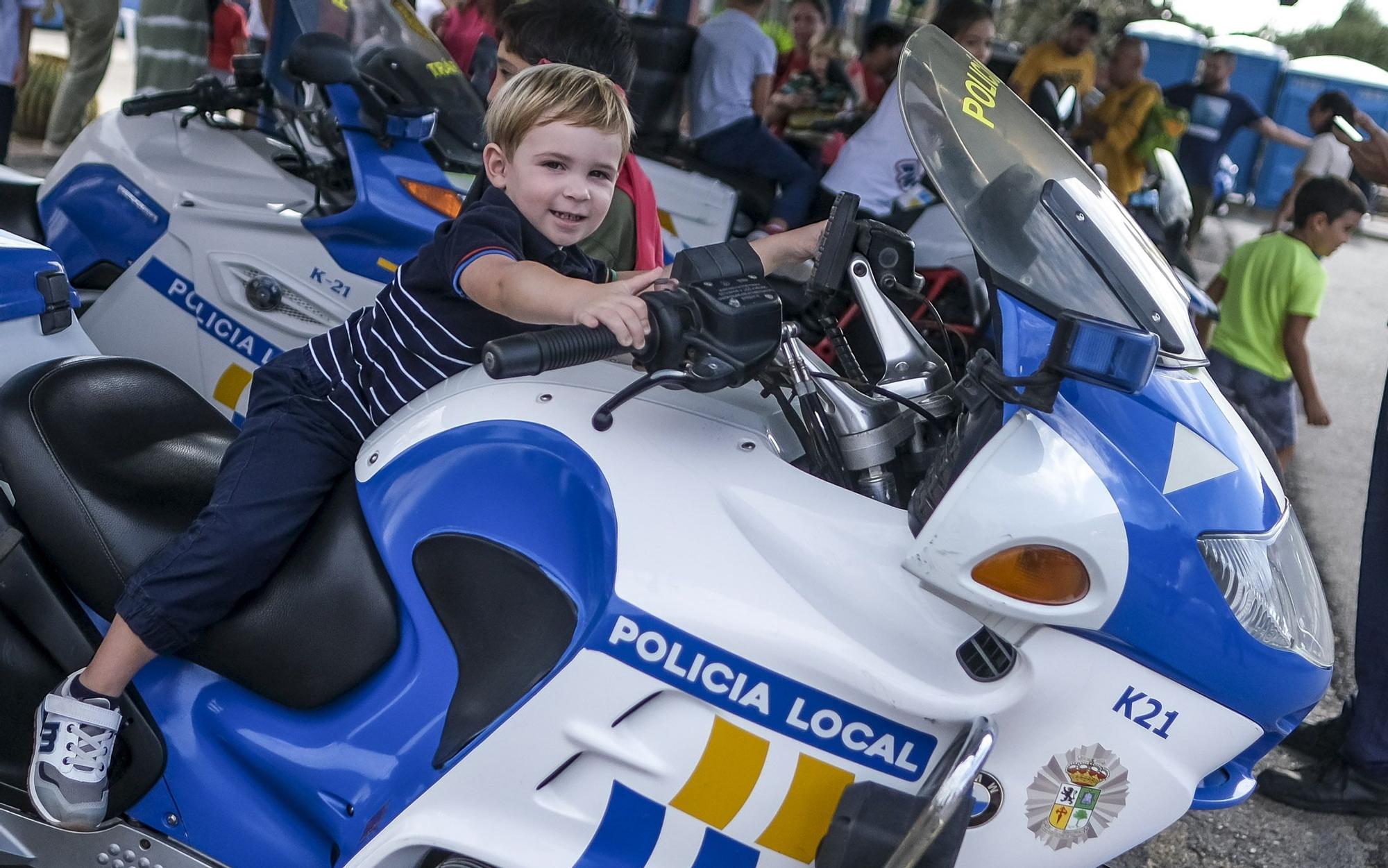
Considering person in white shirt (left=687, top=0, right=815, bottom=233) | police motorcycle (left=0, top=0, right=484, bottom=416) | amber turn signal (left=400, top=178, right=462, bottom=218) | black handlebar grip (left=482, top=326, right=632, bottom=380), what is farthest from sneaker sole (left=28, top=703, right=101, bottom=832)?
person in white shirt (left=687, top=0, right=815, bottom=233)

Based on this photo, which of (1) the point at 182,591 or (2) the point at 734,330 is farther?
(1) the point at 182,591

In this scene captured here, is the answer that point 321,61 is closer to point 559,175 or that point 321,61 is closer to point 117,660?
point 559,175

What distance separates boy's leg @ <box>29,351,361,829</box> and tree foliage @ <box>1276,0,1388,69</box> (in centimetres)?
3400

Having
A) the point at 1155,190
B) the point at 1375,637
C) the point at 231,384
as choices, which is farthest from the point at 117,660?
the point at 1155,190

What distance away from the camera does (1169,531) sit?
1488 mm

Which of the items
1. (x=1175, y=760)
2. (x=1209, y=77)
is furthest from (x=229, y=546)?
(x=1209, y=77)

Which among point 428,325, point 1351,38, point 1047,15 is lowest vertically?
point 1351,38

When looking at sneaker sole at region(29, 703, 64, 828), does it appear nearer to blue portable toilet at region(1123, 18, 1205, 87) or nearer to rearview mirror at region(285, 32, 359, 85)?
rearview mirror at region(285, 32, 359, 85)

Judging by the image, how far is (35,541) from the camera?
6.48 ft

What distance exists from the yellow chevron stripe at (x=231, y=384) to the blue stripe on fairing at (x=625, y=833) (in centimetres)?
226

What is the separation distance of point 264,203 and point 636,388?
2.40 m

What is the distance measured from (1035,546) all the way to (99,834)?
153 centimetres

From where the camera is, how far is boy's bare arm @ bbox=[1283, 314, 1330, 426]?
4496 millimetres

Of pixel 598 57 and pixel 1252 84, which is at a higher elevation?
pixel 598 57
